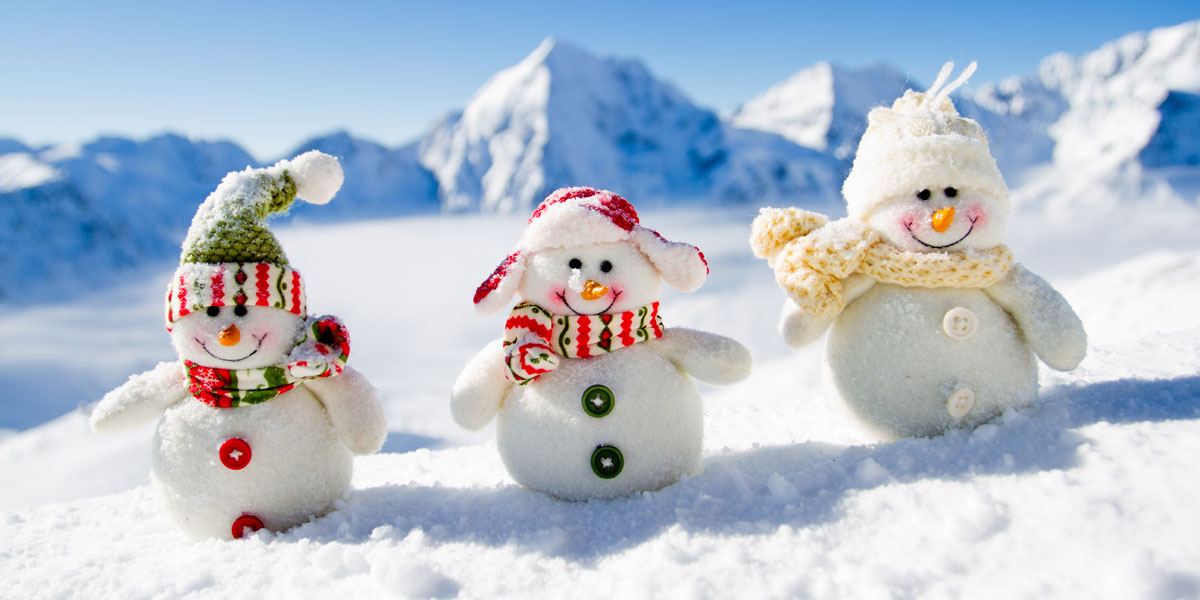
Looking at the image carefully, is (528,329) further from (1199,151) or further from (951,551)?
(1199,151)

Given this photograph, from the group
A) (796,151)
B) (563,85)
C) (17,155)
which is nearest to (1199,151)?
(796,151)

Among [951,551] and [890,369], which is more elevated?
[890,369]

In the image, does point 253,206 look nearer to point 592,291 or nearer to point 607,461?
point 592,291

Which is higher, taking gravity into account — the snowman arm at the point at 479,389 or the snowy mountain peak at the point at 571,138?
the snowy mountain peak at the point at 571,138

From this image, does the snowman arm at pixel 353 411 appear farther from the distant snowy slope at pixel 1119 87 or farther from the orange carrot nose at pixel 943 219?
the distant snowy slope at pixel 1119 87

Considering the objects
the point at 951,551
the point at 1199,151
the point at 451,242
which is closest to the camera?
the point at 951,551

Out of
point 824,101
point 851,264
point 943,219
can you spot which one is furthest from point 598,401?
point 824,101

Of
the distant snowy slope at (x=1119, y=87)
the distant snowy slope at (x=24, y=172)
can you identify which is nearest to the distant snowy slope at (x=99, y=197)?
the distant snowy slope at (x=24, y=172)
